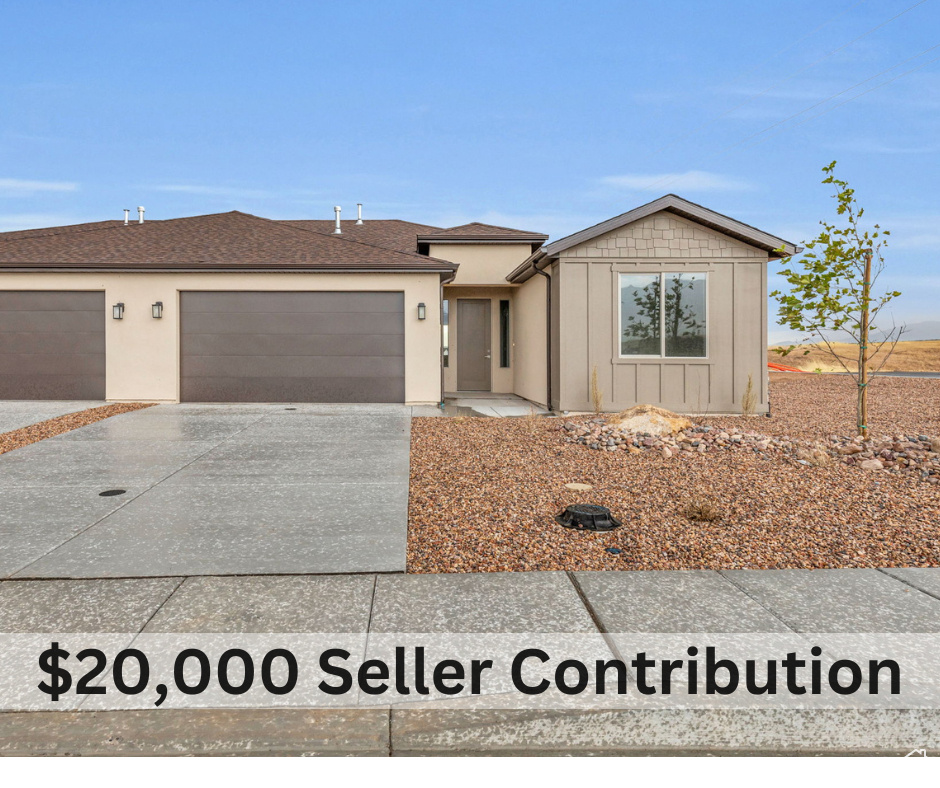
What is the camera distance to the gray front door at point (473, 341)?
54.7 feet

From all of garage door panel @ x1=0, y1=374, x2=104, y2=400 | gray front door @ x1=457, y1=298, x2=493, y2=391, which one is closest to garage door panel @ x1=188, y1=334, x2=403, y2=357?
garage door panel @ x1=0, y1=374, x2=104, y2=400

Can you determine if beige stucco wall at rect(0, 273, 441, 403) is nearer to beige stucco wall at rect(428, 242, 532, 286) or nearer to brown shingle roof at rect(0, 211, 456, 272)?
brown shingle roof at rect(0, 211, 456, 272)

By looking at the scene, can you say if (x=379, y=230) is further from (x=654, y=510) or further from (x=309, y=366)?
(x=654, y=510)

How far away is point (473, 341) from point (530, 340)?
2622mm

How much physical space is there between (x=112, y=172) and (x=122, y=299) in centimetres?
1290

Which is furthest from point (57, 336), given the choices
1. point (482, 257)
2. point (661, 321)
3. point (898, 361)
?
point (898, 361)

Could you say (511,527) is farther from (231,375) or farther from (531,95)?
(531,95)

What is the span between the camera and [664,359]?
472 inches

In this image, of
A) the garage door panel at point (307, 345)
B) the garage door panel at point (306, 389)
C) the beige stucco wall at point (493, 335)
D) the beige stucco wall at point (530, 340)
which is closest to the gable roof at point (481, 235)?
the beige stucco wall at point (493, 335)

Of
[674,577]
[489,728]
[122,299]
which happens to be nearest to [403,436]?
[674,577]

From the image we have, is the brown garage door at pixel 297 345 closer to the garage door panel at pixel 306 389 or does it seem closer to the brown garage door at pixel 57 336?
the garage door panel at pixel 306 389

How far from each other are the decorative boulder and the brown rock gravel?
312 inches

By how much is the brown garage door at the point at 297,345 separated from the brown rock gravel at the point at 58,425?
1.65m

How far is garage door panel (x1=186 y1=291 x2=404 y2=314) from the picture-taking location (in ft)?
43.6
